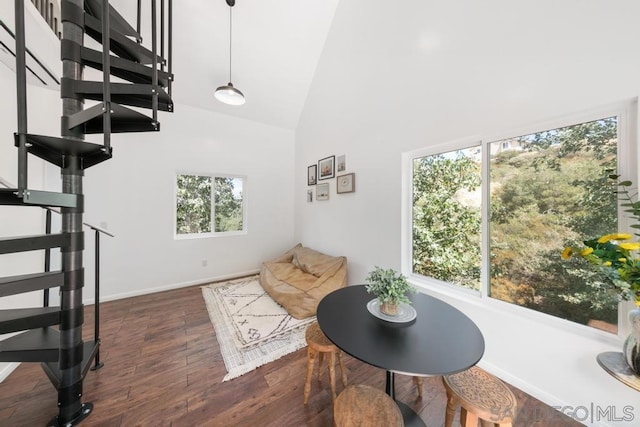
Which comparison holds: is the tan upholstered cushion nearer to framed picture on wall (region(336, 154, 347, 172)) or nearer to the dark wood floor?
the dark wood floor

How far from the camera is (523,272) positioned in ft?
5.55

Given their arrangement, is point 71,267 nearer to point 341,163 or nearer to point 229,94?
A: point 229,94

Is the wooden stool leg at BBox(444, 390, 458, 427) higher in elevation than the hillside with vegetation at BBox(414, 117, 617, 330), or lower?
lower

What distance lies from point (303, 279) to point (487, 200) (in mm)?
2361

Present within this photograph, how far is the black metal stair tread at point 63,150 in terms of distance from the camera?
3.53 ft

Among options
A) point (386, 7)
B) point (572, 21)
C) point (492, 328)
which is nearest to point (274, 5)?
point (386, 7)

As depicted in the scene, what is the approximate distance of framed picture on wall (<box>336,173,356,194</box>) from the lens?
2.99 meters

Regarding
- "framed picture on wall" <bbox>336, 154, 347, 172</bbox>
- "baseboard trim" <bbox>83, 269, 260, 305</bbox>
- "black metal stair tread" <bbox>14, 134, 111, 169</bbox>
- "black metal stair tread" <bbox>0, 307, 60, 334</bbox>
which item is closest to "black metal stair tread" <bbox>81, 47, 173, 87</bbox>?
"black metal stair tread" <bbox>14, 134, 111, 169</bbox>

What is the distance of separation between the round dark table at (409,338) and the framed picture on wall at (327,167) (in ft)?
7.51

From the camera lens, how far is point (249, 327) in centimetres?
239

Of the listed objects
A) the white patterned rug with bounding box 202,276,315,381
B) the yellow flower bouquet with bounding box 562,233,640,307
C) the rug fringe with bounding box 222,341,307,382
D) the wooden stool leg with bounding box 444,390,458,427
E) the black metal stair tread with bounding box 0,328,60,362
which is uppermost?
the yellow flower bouquet with bounding box 562,233,640,307

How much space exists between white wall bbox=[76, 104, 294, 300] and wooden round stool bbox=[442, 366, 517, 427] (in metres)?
3.65

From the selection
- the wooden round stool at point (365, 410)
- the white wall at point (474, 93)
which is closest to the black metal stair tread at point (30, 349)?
the wooden round stool at point (365, 410)

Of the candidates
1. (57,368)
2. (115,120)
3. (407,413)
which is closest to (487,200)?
(407,413)
